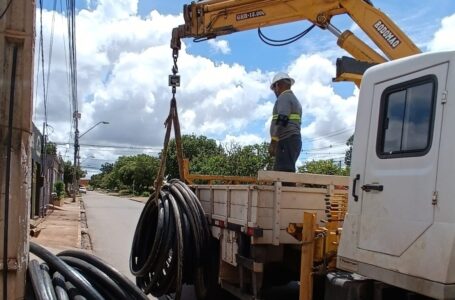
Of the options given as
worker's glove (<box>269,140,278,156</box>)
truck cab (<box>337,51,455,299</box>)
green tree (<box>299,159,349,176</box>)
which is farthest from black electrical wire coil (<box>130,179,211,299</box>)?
green tree (<box>299,159,349,176</box>)

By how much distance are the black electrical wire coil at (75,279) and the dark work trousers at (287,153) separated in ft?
10.0

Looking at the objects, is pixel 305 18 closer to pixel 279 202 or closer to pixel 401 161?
pixel 279 202

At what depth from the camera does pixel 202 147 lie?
67.6m

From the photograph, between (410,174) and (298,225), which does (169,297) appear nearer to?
(298,225)

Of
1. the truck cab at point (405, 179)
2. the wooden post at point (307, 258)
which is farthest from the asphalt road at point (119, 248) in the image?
the truck cab at point (405, 179)

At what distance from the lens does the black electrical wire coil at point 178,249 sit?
22.7 feet

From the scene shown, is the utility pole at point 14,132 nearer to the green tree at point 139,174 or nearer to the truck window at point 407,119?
the truck window at point 407,119

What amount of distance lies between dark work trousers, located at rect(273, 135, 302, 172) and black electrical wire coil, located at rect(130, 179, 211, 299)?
126cm

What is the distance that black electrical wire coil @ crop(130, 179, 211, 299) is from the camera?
→ 6934 mm

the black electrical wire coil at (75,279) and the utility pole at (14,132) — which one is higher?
the utility pole at (14,132)

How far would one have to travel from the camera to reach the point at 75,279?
12.6 feet

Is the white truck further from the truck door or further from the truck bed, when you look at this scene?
the truck bed

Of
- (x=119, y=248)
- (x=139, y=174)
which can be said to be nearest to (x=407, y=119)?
(x=119, y=248)

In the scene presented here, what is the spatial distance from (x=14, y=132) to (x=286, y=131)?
13.9ft
